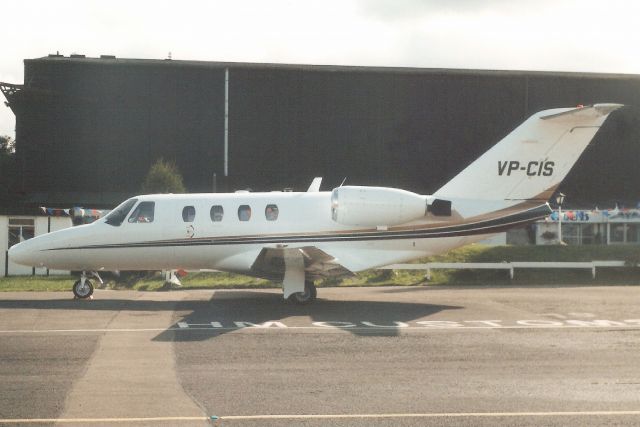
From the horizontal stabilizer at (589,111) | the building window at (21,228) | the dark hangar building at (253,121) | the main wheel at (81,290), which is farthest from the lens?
the dark hangar building at (253,121)

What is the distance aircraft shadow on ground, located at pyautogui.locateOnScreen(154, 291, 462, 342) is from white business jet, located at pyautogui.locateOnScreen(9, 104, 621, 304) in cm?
80

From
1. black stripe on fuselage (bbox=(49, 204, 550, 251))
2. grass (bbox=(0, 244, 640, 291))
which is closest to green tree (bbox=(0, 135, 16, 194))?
grass (bbox=(0, 244, 640, 291))

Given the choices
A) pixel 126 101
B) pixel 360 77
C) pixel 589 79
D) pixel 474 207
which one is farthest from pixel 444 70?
pixel 474 207

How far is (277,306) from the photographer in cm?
2038

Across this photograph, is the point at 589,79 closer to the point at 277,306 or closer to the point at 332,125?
the point at 332,125

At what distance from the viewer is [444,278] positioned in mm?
27812

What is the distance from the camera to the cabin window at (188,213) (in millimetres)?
21547

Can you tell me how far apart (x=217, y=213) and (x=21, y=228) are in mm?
14230

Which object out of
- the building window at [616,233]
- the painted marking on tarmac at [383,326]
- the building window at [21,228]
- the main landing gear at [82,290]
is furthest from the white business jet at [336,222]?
the building window at [616,233]

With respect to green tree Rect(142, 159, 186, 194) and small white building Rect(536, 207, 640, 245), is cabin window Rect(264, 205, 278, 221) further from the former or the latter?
small white building Rect(536, 207, 640, 245)

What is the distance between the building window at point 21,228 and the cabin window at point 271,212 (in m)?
14.8

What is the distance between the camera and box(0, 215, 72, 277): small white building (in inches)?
1236

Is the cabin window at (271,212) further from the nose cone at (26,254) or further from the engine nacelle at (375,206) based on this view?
the nose cone at (26,254)

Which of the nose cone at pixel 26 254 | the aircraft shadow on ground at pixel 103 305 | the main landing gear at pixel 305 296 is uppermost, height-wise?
the nose cone at pixel 26 254
